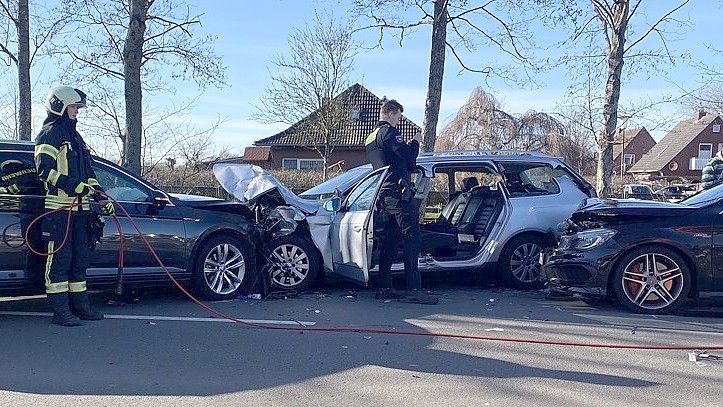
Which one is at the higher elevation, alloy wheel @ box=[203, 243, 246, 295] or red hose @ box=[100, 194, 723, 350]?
alloy wheel @ box=[203, 243, 246, 295]

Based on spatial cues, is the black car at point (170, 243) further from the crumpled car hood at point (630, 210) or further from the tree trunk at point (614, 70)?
the tree trunk at point (614, 70)

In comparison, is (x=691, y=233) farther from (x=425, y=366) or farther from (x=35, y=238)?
(x=35, y=238)

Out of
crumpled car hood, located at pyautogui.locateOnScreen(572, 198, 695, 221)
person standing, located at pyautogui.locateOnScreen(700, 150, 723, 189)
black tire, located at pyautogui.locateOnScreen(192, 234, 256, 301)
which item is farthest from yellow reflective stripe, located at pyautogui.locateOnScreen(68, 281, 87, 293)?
person standing, located at pyautogui.locateOnScreen(700, 150, 723, 189)

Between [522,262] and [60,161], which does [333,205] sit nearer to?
[522,262]

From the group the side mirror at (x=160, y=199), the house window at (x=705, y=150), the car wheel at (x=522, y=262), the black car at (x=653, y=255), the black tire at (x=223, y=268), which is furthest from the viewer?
the house window at (x=705, y=150)

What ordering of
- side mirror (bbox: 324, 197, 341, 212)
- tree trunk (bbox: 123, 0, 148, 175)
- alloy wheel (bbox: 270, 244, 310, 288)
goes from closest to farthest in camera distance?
alloy wheel (bbox: 270, 244, 310, 288) → side mirror (bbox: 324, 197, 341, 212) → tree trunk (bbox: 123, 0, 148, 175)

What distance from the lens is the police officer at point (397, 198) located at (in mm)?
8023

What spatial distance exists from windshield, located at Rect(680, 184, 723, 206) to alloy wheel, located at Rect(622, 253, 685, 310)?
83cm

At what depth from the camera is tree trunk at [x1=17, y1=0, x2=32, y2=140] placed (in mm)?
16625

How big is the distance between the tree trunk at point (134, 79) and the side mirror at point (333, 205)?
6.57 metres

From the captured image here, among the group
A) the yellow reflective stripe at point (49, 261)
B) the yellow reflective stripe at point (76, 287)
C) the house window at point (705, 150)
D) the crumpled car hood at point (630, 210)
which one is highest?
the house window at point (705, 150)

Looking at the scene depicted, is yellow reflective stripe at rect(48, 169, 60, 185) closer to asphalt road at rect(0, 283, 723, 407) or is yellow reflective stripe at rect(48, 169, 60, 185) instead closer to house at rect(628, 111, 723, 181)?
asphalt road at rect(0, 283, 723, 407)

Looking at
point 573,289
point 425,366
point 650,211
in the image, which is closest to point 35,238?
point 425,366

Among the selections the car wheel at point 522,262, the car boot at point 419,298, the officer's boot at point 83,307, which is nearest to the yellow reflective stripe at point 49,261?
the officer's boot at point 83,307
